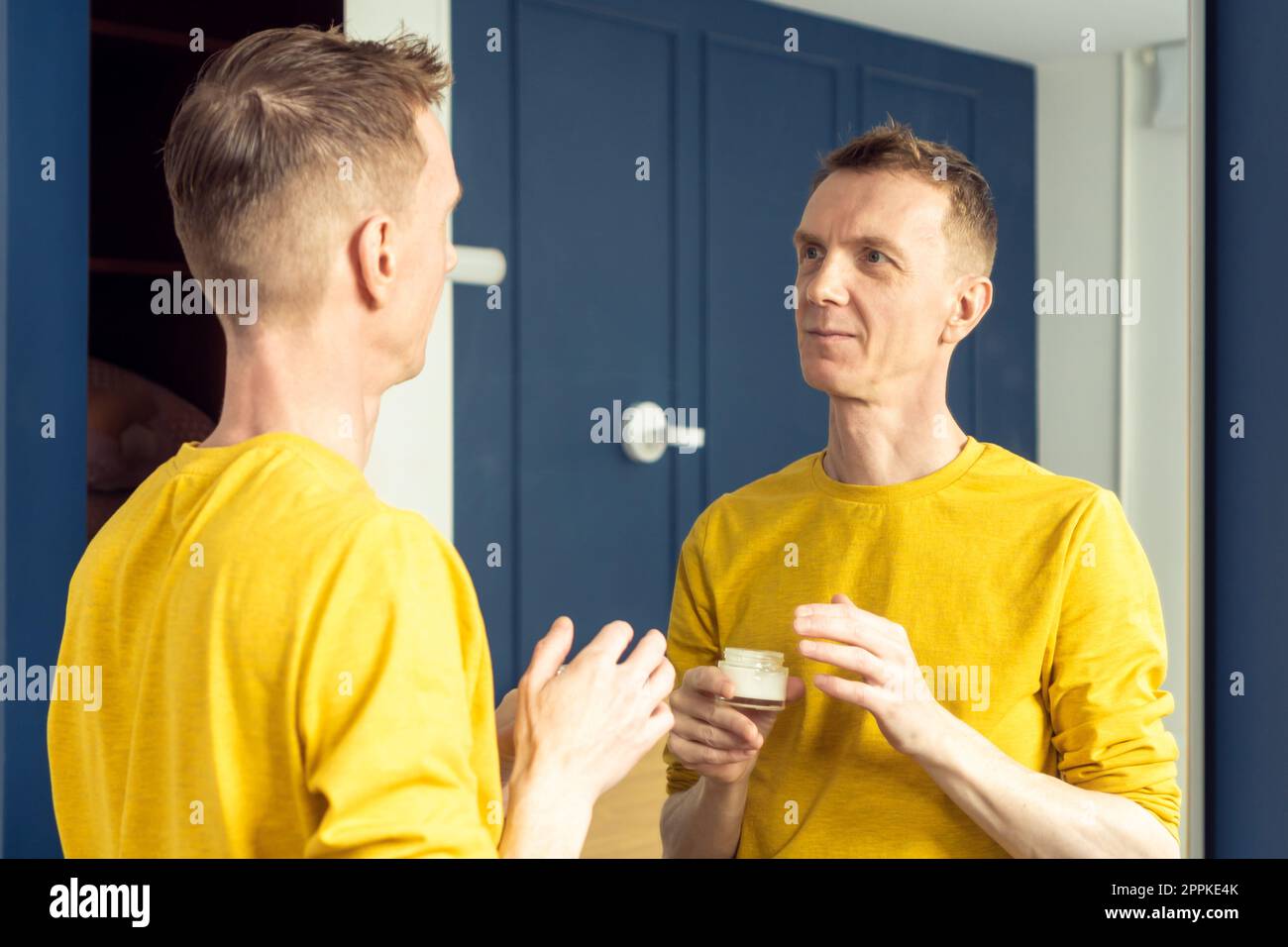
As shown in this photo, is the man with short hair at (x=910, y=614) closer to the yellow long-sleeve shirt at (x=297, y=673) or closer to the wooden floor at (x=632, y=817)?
the yellow long-sleeve shirt at (x=297, y=673)

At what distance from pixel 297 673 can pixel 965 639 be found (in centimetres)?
47

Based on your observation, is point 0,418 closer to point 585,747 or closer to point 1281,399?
point 585,747

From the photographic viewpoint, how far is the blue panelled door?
6.21 ft

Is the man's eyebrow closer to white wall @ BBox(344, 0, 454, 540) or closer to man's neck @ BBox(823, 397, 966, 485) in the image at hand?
man's neck @ BBox(823, 397, 966, 485)

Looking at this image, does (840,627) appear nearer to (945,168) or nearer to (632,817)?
(945,168)

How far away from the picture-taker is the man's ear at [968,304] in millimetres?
884

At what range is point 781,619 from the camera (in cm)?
86

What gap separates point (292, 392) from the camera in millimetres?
591

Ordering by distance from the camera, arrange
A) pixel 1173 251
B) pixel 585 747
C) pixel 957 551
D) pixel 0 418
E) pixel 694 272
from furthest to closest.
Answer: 1. pixel 694 272
2. pixel 1173 251
3. pixel 0 418
4. pixel 957 551
5. pixel 585 747

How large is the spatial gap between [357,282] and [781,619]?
1.35 feet

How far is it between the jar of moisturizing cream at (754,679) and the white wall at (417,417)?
2.37 feet

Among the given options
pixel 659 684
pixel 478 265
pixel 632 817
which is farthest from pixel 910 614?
pixel 478 265

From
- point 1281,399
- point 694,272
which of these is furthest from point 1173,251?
point 694,272

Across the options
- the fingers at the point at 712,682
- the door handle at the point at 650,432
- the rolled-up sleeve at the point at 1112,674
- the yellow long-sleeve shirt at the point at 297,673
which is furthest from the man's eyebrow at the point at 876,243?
the door handle at the point at 650,432
